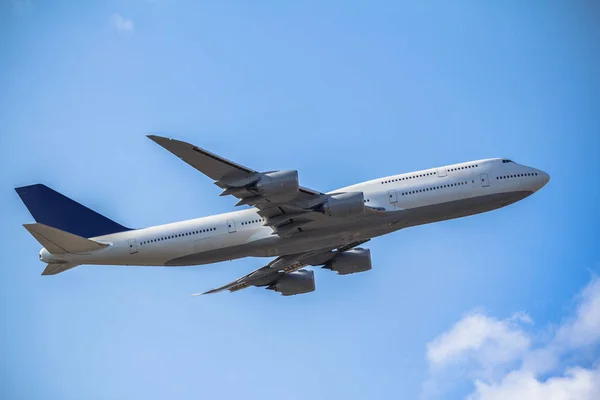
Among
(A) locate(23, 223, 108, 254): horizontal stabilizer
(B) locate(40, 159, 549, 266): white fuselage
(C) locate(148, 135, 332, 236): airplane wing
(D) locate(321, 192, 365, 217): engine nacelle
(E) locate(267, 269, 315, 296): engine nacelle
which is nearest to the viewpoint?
(C) locate(148, 135, 332, 236): airplane wing

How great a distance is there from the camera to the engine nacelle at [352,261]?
5584 cm

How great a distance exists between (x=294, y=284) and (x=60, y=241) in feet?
54.7

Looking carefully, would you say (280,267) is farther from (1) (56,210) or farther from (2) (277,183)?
(1) (56,210)

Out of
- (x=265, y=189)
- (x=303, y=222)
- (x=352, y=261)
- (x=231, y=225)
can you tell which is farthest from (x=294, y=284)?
(x=265, y=189)

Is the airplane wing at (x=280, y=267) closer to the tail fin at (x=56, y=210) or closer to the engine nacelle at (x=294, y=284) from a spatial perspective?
the engine nacelle at (x=294, y=284)

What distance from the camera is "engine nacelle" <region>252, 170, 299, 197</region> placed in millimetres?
44844

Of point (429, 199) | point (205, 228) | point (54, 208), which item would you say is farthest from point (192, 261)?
point (429, 199)

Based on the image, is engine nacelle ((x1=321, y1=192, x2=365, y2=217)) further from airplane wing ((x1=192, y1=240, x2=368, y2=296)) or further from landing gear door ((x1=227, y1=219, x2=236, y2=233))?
airplane wing ((x1=192, y1=240, x2=368, y2=296))

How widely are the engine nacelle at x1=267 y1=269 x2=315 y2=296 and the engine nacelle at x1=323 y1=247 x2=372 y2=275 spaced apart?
7.75ft

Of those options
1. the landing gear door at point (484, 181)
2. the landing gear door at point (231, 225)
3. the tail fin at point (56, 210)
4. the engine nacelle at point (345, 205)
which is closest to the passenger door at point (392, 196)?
the engine nacelle at point (345, 205)

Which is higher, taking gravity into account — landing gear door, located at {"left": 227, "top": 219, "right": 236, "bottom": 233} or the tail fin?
the tail fin

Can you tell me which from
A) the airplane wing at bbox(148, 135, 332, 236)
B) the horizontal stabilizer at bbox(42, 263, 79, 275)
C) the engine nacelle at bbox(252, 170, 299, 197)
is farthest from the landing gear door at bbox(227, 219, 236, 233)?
the horizontal stabilizer at bbox(42, 263, 79, 275)

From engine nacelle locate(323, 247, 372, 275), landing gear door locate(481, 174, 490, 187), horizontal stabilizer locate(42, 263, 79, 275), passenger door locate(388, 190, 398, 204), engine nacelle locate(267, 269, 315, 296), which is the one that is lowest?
horizontal stabilizer locate(42, 263, 79, 275)

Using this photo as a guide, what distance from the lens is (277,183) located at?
147 feet
